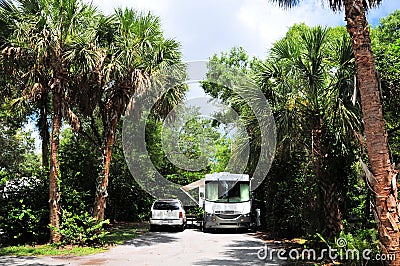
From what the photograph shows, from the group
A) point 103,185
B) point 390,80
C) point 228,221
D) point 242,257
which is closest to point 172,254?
point 242,257

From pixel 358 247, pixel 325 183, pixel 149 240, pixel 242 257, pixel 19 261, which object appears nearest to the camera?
pixel 358 247

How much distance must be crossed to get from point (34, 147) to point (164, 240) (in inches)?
821

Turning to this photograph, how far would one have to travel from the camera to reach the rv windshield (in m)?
18.9

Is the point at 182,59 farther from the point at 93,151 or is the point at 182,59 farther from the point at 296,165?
the point at 93,151

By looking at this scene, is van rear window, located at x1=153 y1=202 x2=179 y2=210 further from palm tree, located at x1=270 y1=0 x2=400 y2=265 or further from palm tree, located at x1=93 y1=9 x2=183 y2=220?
palm tree, located at x1=270 y1=0 x2=400 y2=265

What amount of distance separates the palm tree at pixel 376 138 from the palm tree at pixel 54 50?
Result: 8072mm

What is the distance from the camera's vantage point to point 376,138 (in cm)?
722

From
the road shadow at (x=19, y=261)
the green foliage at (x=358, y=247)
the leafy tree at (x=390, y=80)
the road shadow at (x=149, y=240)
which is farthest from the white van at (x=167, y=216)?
the green foliage at (x=358, y=247)

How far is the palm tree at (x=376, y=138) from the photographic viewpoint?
693 centimetres

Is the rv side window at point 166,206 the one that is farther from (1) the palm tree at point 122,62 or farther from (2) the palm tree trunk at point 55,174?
(2) the palm tree trunk at point 55,174

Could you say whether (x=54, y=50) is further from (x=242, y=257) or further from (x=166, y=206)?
(x=166, y=206)
